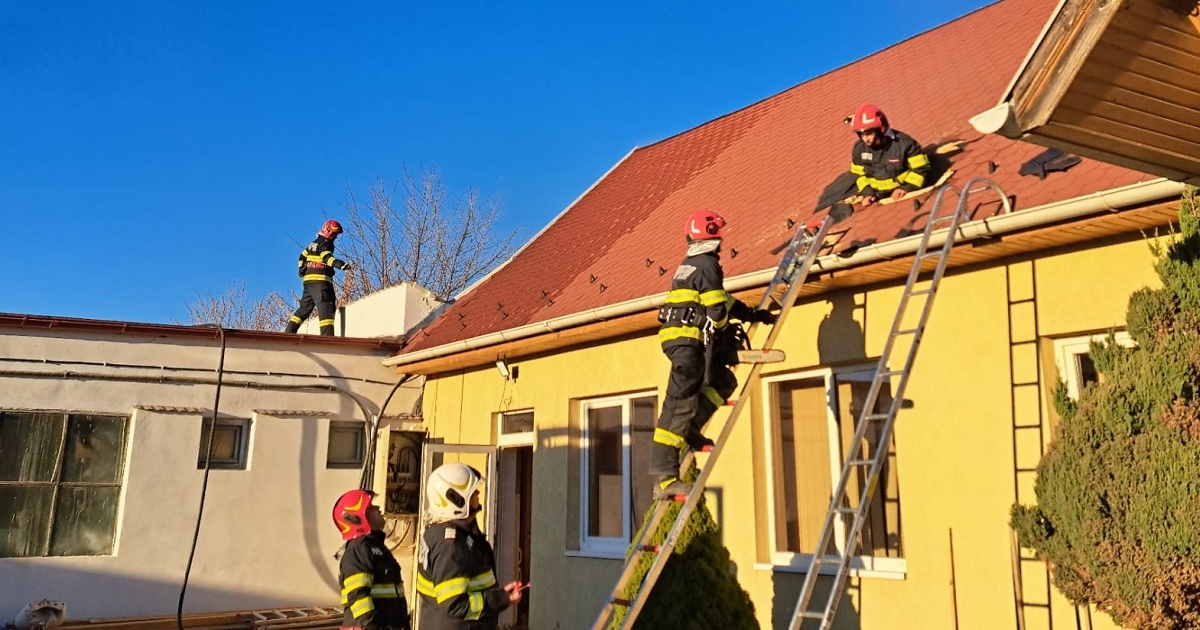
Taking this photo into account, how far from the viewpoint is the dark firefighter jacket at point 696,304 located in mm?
5480

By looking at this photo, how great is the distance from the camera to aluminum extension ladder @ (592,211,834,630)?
4.55 metres

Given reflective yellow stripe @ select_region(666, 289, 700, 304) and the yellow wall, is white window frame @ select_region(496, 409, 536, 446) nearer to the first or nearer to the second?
the yellow wall

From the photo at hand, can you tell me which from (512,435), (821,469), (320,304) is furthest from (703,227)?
(320,304)

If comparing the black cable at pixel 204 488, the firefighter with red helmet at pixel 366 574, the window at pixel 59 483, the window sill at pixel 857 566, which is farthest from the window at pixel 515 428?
A: the firefighter with red helmet at pixel 366 574

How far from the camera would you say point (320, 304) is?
12922mm

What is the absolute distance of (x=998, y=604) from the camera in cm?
551

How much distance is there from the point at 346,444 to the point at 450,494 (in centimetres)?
700

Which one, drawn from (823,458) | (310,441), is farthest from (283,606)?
(823,458)

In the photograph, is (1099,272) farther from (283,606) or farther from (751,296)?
(283,606)

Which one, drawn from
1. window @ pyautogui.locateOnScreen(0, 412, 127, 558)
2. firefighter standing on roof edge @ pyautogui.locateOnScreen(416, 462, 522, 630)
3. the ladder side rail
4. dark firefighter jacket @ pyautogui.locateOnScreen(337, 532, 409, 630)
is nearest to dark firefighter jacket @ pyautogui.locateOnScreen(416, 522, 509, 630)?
firefighter standing on roof edge @ pyautogui.locateOnScreen(416, 462, 522, 630)

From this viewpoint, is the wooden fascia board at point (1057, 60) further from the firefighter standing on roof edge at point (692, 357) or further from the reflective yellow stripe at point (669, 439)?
the reflective yellow stripe at point (669, 439)

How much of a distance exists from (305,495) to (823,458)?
6561 millimetres

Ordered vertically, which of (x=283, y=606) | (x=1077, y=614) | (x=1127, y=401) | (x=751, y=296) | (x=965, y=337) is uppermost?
(x=751, y=296)

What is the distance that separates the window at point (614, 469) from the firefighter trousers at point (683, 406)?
2648 mm
